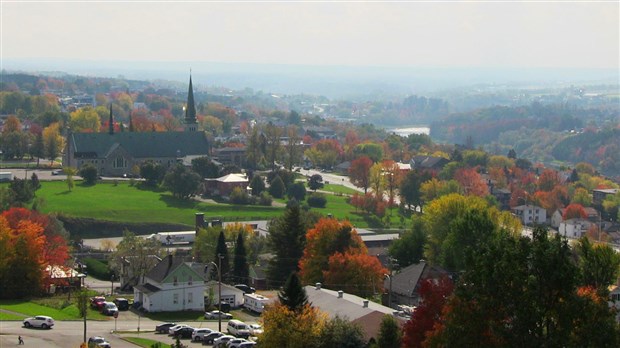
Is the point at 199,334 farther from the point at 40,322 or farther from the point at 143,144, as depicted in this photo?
the point at 143,144

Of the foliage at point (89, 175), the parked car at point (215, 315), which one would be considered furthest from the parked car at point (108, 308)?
the foliage at point (89, 175)

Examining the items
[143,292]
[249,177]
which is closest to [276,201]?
[249,177]

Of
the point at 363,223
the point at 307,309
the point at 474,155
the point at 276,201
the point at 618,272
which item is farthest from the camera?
the point at 474,155

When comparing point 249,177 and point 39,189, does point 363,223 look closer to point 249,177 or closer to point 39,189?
point 249,177

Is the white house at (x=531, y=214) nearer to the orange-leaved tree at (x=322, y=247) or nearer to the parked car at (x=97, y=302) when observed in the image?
the orange-leaved tree at (x=322, y=247)

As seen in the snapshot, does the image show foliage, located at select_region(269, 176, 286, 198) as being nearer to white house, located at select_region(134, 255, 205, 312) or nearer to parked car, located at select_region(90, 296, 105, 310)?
white house, located at select_region(134, 255, 205, 312)
